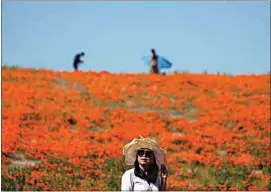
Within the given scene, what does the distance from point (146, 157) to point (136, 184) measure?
31 centimetres

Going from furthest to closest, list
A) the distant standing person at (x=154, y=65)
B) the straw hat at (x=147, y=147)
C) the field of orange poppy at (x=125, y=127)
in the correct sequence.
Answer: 1. the distant standing person at (x=154, y=65)
2. the field of orange poppy at (x=125, y=127)
3. the straw hat at (x=147, y=147)

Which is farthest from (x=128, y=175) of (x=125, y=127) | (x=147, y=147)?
(x=125, y=127)

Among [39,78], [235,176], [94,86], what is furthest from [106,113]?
[235,176]

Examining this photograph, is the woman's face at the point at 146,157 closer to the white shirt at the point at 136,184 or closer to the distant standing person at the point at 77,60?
the white shirt at the point at 136,184

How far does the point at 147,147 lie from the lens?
6.46 meters

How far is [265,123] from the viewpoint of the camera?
23.4m

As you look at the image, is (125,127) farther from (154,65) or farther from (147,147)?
(147,147)

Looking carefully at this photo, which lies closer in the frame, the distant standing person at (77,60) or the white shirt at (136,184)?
the white shirt at (136,184)

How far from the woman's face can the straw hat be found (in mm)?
44

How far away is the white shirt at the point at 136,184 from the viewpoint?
6266 millimetres

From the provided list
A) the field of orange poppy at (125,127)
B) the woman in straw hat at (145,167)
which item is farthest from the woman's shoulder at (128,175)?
the field of orange poppy at (125,127)

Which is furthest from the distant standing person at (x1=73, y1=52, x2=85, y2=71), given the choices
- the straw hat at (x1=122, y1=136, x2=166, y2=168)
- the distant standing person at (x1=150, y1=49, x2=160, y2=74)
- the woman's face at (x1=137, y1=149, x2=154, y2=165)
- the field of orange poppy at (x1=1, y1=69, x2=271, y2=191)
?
the woman's face at (x1=137, y1=149, x2=154, y2=165)

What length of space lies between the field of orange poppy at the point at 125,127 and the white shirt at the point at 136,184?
10932 mm

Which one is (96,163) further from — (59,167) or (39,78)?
(39,78)
